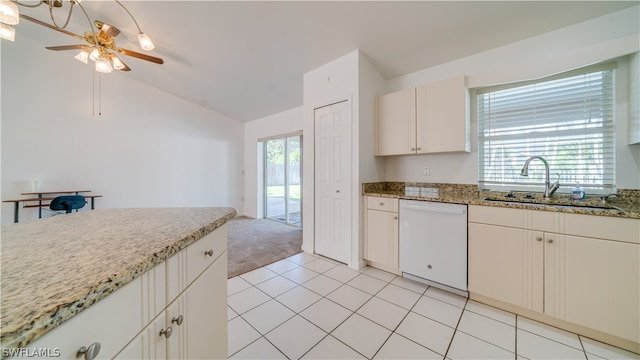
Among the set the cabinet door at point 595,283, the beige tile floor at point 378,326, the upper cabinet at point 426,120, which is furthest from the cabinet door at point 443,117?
the beige tile floor at point 378,326

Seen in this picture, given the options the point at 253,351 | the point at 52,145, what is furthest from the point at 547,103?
the point at 52,145

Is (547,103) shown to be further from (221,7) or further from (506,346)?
(221,7)

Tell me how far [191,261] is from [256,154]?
4754mm

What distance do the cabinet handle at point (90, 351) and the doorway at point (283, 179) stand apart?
409 cm

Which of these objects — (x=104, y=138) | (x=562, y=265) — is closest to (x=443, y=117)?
(x=562, y=265)

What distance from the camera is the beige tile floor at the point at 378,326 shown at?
1374 millimetres

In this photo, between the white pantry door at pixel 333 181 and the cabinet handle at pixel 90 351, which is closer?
the cabinet handle at pixel 90 351

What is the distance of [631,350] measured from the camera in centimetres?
137

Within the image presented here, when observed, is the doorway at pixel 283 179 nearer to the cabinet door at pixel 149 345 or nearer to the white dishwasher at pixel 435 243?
the white dishwasher at pixel 435 243

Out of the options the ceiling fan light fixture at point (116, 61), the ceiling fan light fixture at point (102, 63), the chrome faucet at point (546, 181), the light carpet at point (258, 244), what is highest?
the ceiling fan light fixture at point (116, 61)

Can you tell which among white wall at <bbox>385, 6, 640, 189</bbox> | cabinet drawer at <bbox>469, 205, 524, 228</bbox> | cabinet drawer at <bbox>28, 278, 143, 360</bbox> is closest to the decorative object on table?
cabinet drawer at <bbox>28, 278, 143, 360</bbox>

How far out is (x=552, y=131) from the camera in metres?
2.05

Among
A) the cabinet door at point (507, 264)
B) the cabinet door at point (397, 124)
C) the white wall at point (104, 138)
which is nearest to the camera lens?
the cabinet door at point (507, 264)

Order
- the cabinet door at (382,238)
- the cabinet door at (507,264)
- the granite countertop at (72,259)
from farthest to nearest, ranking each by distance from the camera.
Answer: the cabinet door at (382,238)
the cabinet door at (507,264)
the granite countertop at (72,259)
